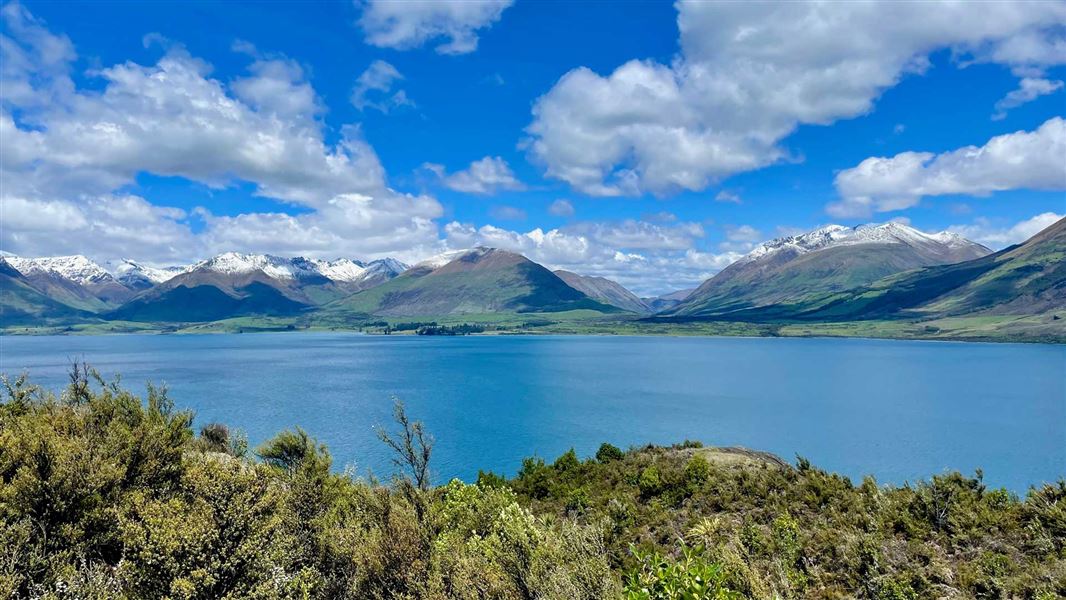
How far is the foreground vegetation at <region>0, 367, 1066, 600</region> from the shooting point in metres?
20.2

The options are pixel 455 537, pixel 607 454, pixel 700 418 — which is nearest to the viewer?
pixel 455 537

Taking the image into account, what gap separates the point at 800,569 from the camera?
2745cm

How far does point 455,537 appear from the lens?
97.3 feet

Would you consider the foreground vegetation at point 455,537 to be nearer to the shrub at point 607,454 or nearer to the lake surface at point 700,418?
the shrub at point 607,454

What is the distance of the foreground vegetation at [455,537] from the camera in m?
20.2

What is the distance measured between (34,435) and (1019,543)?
48.9 metres

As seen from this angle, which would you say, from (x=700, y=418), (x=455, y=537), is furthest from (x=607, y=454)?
(x=700, y=418)

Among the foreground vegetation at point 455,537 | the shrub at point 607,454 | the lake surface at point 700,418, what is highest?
the foreground vegetation at point 455,537

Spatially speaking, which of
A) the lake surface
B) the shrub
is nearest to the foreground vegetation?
the shrub

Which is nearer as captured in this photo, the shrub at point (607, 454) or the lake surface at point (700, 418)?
the shrub at point (607, 454)

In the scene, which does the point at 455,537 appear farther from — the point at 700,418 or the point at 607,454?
the point at 700,418

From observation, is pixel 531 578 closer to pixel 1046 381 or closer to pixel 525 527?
pixel 525 527

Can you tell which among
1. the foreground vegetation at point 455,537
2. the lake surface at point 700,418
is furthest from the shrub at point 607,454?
the lake surface at point 700,418

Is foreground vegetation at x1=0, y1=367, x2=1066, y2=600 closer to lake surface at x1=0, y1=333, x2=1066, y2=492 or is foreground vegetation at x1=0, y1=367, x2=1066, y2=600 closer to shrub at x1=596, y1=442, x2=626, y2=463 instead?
shrub at x1=596, y1=442, x2=626, y2=463
